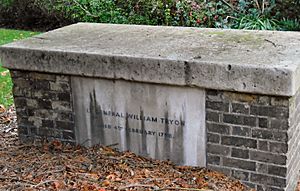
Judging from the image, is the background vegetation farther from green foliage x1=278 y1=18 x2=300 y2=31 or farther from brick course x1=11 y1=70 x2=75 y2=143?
brick course x1=11 y1=70 x2=75 y2=143

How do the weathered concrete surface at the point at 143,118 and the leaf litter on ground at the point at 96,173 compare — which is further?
the weathered concrete surface at the point at 143,118

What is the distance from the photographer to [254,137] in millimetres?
3982

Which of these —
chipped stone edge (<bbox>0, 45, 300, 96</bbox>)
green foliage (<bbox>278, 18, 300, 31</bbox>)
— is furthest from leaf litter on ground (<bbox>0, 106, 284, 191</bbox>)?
green foliage (<bbox>278, 18, 300, 31</bbox>)

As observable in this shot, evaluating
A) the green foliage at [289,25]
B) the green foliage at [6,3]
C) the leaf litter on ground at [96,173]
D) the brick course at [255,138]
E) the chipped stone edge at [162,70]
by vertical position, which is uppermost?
the green foliage at [6,3]

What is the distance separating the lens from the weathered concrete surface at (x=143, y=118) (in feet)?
13.8

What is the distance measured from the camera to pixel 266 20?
8.52 metres

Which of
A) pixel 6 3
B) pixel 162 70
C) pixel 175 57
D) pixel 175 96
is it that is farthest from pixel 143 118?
pixel 6 3

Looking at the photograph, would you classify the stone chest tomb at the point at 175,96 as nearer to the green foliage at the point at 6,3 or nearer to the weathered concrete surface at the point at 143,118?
the weathered concrete surface at the point at 143,118

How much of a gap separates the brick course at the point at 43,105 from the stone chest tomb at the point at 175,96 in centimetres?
1

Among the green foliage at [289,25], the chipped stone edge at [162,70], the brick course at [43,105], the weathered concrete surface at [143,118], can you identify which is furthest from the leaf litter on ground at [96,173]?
the green foliage at [289,25]

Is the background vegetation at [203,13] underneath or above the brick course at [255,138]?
above

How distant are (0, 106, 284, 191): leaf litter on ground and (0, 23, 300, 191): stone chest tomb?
100mm

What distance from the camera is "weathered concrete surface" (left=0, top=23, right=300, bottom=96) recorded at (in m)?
3.82

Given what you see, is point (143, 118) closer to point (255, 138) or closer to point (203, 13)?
point (255, 138)
